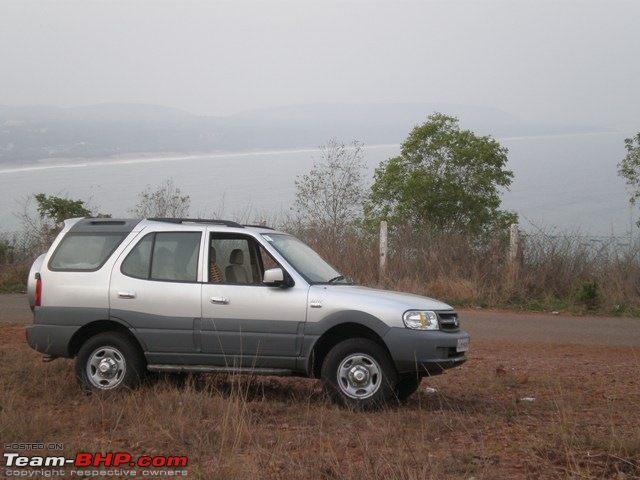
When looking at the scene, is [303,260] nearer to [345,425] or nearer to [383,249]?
[345,425]

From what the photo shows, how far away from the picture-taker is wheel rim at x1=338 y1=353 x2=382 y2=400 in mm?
8789

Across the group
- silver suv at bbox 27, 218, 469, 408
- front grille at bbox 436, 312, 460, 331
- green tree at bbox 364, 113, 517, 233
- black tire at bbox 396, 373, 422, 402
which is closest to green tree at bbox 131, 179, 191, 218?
green tree at bbox 364, 113, 517, 233

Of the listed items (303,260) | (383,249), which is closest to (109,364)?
(303,260)

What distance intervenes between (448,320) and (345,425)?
1.78 meters

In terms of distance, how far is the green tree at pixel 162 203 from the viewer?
25.2 meters

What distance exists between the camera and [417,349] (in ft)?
28.4

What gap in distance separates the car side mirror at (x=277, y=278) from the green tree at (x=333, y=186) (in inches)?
857

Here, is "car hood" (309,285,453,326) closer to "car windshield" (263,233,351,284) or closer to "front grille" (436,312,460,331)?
"front grille" (436,312,460,331)

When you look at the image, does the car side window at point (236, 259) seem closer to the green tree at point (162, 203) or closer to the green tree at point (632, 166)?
the green tree at point (162, 203)

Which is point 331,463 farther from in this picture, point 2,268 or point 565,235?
point 2,268

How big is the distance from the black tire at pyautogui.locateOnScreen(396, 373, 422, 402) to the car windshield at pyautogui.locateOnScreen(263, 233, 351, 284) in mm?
1245

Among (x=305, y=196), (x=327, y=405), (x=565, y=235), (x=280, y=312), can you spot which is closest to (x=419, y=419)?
(x=327, y=405)

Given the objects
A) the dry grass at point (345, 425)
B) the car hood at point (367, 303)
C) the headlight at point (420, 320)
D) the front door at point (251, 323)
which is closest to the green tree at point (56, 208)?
the dry grass at point (345, 425)

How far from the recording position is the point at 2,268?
23.2 metres
